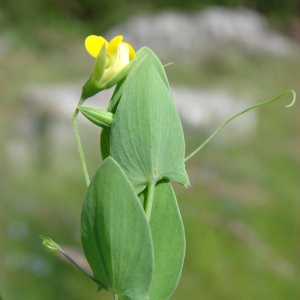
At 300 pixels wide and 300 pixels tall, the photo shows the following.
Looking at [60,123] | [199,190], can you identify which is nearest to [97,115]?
[199,190]

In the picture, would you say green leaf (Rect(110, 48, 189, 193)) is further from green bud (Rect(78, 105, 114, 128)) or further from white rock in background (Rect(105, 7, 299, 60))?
white rock in background (Rect(105, 7, 299, 60))

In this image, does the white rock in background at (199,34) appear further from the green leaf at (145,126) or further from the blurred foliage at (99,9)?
the green leaf at (145,126)

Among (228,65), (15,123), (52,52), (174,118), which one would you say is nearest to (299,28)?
(228,65)

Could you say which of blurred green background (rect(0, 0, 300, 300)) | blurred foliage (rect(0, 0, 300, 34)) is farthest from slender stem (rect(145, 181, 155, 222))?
blurred foliage (rect(0, 0, 300, 34))

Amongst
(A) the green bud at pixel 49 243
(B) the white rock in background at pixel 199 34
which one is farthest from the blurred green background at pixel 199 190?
(A) the green bud at pixel 49 243

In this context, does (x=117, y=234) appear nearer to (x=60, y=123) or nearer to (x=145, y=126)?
(x=145, y=126)

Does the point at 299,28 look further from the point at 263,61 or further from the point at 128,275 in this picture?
the point at 128,275

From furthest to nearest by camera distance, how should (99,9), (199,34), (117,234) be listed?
1. (99,9)
2. (199,34)
3. (117,234)

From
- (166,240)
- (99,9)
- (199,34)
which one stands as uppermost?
(166,240)
